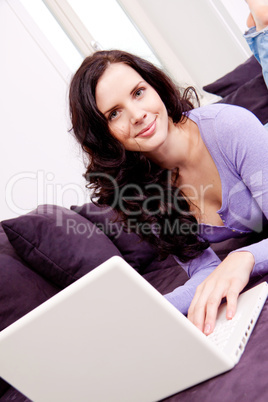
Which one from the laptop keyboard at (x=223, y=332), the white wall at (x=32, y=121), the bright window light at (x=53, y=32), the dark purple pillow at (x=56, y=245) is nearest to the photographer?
the laptop keyboard at (x=223, y=332)

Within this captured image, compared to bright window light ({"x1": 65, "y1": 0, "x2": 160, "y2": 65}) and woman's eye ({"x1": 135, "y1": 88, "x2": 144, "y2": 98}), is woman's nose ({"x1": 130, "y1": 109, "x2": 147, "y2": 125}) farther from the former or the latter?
bright window light ({"x1": 65, "y1": 0, "x2": 160, "y2": 65})

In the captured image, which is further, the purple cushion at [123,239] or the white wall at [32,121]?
the white wall at [32,121]

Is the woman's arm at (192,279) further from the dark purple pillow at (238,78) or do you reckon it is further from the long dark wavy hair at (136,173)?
the dark purple pillow at (238,78)

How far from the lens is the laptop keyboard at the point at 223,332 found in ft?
2.44

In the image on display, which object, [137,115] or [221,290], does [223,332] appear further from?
[137,115]

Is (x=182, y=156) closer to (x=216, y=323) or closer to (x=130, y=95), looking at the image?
(x=130, y=95)

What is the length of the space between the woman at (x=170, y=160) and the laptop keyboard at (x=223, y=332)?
263 millimetres

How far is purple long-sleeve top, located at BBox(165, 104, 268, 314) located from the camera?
1201mm

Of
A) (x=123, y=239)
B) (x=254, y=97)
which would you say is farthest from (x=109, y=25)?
(x=123, y=239)

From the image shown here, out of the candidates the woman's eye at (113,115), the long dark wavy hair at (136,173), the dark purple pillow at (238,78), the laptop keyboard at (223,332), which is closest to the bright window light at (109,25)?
the dark purple pillow at (238,78)

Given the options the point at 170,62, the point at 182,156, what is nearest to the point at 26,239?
the point at 182,156

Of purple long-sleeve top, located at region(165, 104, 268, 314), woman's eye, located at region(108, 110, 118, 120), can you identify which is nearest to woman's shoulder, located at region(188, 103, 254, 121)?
purple long-sleeve top, located at region(165, 104, 268, 314)

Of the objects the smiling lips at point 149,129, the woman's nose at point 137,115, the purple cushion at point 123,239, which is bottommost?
the purple cushion at point 123,239

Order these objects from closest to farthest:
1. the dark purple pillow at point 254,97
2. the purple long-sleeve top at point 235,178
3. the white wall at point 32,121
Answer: the purple long-sleeve top at point 235,178, the dark purple pillow at point 254,97, the white wall at point 32,121
